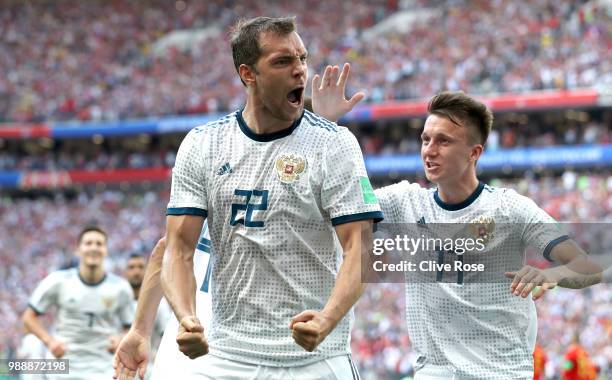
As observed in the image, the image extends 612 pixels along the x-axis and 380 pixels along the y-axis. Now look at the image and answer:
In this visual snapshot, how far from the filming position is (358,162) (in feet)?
13.5

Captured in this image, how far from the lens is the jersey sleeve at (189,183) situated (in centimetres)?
419

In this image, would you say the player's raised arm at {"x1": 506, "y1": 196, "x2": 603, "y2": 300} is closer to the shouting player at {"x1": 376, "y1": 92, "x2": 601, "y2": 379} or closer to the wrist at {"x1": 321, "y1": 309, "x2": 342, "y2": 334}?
the shouting player at {"x1": 376, "y1": 92, "x2": 601, "y2": 379}

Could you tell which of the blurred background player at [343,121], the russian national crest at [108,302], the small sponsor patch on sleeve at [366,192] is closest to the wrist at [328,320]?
the small sponsor patch on sleeve at [366,192]

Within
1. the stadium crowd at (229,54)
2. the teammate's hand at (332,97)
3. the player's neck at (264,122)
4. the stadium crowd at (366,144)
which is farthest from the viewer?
the stadium crowd at (366,144)

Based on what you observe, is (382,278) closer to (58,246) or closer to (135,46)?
(58,246)

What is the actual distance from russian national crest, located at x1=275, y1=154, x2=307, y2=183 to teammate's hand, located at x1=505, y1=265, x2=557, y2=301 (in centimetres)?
102

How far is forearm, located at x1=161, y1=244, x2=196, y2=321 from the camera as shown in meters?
4.02

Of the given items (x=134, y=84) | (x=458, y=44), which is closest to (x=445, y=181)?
(x=458, y=44)

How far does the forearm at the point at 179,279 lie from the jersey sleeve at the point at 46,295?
587 cm

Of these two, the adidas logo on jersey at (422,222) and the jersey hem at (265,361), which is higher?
the adidas logo on jersey at (422,222)

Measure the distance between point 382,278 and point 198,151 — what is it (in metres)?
1.41

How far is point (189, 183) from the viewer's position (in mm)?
4223

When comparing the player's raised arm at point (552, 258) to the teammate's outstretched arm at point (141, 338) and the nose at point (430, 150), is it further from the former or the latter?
the teammate's outstretched arm at point (141, 338)

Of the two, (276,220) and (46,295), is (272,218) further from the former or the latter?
(46,295)
